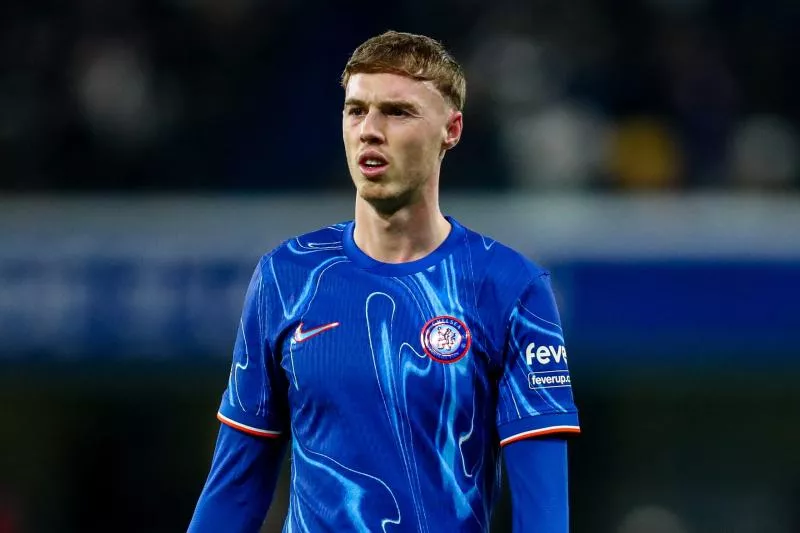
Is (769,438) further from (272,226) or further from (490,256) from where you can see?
(490,256)

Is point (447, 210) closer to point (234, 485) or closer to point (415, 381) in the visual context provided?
point (234, 485)

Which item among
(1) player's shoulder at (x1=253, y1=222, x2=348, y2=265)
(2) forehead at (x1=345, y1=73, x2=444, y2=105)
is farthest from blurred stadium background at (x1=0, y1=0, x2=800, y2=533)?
(2) forehead at (x1=345, y1=73, x2=444, y2=105)

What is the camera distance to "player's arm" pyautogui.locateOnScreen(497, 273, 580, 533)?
3.77 metres

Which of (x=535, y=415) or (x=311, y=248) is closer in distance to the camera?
(x=535, y=415)

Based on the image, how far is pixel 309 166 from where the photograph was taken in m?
10.3

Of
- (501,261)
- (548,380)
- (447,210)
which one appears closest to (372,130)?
(501,261)

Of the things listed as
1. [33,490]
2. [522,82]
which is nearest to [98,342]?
[33,490]

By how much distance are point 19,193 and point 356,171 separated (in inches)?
260

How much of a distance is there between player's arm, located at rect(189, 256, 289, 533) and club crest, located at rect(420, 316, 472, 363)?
Answer: 0.42 m

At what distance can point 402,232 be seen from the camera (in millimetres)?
3959

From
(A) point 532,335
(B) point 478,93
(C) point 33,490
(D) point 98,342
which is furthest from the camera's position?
(C) point 33,490

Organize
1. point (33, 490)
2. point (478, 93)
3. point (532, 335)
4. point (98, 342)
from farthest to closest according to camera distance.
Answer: point (33, 490) < point (478, 93) < point (98, 342) < point (532, 335)

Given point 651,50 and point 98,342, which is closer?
point 98,342

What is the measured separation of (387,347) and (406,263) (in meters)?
0.23
